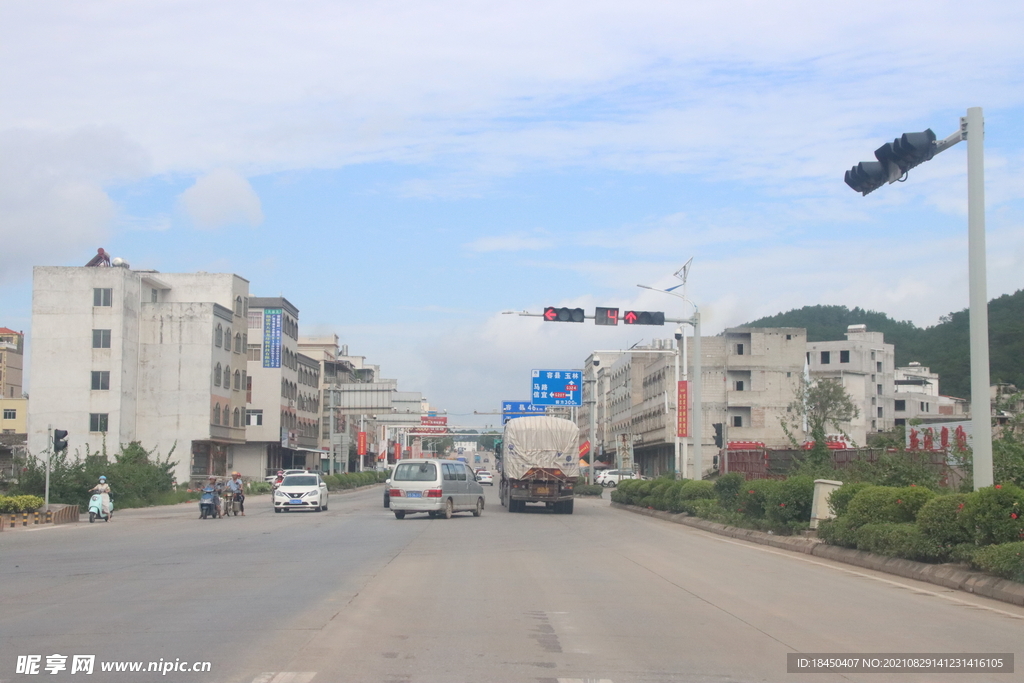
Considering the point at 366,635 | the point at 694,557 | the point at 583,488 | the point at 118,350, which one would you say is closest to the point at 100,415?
the point at 118,350

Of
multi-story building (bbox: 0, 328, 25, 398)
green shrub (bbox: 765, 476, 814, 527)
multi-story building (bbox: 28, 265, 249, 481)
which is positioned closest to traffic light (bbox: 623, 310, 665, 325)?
green shrub (bbox: 765, 476, 814, 527)

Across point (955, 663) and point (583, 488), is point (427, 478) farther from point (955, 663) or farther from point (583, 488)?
point (583, 488)

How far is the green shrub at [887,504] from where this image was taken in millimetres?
16938

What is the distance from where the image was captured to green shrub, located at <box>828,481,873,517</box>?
19531 millimetres

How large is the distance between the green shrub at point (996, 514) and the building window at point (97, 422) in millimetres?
63905

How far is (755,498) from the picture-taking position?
24703 mm

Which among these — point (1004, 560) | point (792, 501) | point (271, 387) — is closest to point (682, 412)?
point (792, 501)

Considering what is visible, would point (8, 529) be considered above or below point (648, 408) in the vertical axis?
below

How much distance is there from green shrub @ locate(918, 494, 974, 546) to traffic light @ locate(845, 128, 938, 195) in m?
4.79

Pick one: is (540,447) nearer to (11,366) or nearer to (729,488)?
(729,488)

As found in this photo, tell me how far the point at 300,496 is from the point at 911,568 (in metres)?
29.9

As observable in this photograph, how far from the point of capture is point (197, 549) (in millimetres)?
21156

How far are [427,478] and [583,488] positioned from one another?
1165 inches

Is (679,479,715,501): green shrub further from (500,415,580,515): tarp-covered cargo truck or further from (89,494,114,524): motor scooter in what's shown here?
(89,494,114,524): motor scooter
